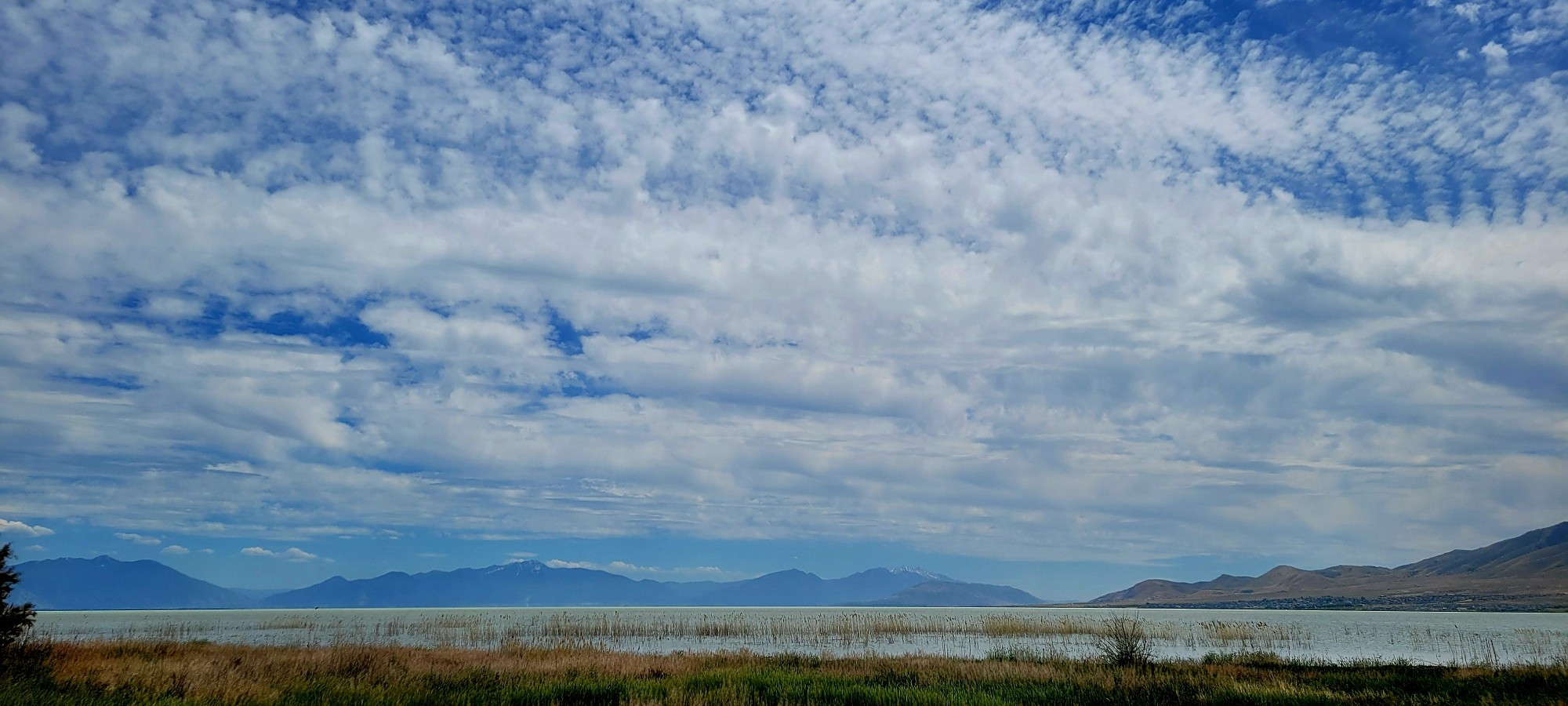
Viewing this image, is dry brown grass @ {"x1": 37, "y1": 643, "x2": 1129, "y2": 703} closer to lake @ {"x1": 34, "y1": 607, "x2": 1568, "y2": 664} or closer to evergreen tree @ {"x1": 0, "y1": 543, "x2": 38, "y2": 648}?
evergreen tree @ {"x1": 0, "y1": 543, "x2": 38, "y2": 648}

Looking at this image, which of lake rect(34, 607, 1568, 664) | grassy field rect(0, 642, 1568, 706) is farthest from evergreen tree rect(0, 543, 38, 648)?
lake rect(34, 607, 1568, 664)

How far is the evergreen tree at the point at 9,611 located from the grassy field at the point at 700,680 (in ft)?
2.29

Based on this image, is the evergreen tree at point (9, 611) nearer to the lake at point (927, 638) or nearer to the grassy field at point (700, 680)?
the grassy field at point (700, 680)

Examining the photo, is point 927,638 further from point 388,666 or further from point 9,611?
point 9,611

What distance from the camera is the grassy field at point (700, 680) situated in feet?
76.9

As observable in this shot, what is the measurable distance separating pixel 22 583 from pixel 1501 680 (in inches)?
1779

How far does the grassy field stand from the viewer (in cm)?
2345

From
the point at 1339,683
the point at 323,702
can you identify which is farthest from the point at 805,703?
the point at 1339,683

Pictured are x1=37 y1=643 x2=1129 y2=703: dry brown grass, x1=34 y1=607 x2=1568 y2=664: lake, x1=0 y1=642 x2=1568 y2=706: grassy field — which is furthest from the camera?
x1=34 y1=607 x2=1568 y2=664: lake

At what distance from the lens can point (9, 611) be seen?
24156mm

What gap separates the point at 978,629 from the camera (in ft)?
247

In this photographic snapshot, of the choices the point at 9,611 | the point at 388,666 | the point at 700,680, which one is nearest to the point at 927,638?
the point at 700,680

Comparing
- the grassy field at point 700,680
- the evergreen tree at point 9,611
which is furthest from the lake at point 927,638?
the evergreen tree at point 9,611

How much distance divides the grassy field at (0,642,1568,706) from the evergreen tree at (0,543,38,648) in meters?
0.70
